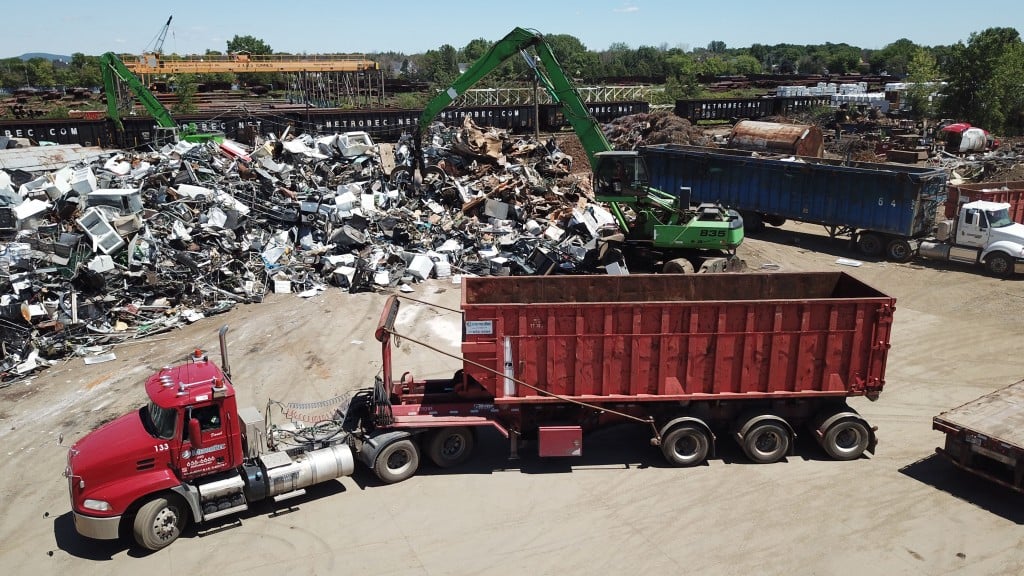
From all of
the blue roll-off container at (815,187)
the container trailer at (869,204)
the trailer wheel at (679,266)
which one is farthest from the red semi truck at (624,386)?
the blue roll-off container at (815,187)

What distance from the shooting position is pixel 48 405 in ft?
38.9

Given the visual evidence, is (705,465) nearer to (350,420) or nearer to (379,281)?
(350,420)

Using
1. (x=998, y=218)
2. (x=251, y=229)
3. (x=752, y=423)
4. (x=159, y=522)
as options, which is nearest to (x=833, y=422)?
(x=752, y=423)

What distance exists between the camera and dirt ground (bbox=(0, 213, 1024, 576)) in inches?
308

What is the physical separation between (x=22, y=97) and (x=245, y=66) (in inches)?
815

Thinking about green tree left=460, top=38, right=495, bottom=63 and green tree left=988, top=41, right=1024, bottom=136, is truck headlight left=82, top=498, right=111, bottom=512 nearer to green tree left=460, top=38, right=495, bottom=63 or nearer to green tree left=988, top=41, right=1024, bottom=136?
green tree left=988, top=41, right=1024, bottom=136

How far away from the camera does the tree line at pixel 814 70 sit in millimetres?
39344

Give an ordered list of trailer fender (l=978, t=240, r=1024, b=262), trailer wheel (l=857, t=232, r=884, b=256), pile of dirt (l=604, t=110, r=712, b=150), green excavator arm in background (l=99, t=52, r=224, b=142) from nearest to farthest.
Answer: trailer fender (l=978, t=240, r=1024, b=262)
trailer wheel (l=857, t=232, r=884, b=256)
green excavator arm in background (l=99, t=52, r=224, b=142)
pile of dirt (l=604, t=110, r=712, b=150)

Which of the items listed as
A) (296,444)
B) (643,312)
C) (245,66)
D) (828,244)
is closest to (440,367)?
(296,444)

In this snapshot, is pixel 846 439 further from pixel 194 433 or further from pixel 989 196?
pixel 989 196

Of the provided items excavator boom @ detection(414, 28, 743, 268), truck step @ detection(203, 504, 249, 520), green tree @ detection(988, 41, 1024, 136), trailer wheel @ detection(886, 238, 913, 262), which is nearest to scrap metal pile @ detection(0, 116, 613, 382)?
excavator boom @ detection(414, 28, 743, 268)

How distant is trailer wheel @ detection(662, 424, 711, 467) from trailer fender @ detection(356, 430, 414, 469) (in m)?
3.43

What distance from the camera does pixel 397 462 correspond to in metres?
9.40

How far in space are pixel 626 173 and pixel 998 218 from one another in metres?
9.90
